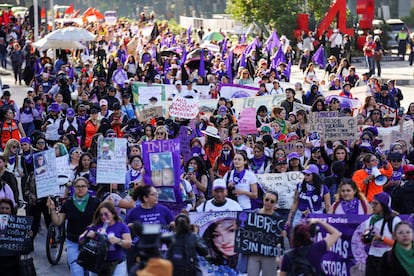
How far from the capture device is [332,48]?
41406 mm

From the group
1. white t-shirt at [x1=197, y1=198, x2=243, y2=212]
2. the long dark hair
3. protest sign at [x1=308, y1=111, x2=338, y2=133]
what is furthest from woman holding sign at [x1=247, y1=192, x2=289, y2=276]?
protest sign at [x1=308, y1=111, x2=338, y2=133]

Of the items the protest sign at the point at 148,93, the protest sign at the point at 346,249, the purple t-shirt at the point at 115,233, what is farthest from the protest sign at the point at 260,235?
the protest sign at the point at 148,93

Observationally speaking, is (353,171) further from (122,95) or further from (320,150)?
(122,95)

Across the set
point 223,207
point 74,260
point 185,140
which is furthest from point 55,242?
point 185,140

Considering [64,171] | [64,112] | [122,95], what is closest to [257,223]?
[64,171]

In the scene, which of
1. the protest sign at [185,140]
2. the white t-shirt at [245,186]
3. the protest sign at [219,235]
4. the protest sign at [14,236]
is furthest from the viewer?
the protest sign at [185,140]

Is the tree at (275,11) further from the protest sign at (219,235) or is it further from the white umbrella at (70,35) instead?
the protest sign at (219,235)

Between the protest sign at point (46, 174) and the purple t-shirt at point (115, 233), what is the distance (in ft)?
9.18

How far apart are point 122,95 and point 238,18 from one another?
85.3ft

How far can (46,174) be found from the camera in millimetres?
13414

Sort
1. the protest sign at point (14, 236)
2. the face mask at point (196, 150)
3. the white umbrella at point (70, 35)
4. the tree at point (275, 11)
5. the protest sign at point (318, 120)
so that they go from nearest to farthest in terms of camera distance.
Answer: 1. the protest sign at point (14, 236)
2. the face mask at point (196, 150)
3. the protest sign at point (318, 120)
4. the white umbrella at point (70, 35)
5. the tree at point (275, 11)

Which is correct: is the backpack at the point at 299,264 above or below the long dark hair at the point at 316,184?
below

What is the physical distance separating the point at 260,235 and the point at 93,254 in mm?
1549

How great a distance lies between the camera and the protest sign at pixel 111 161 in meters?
13.1
